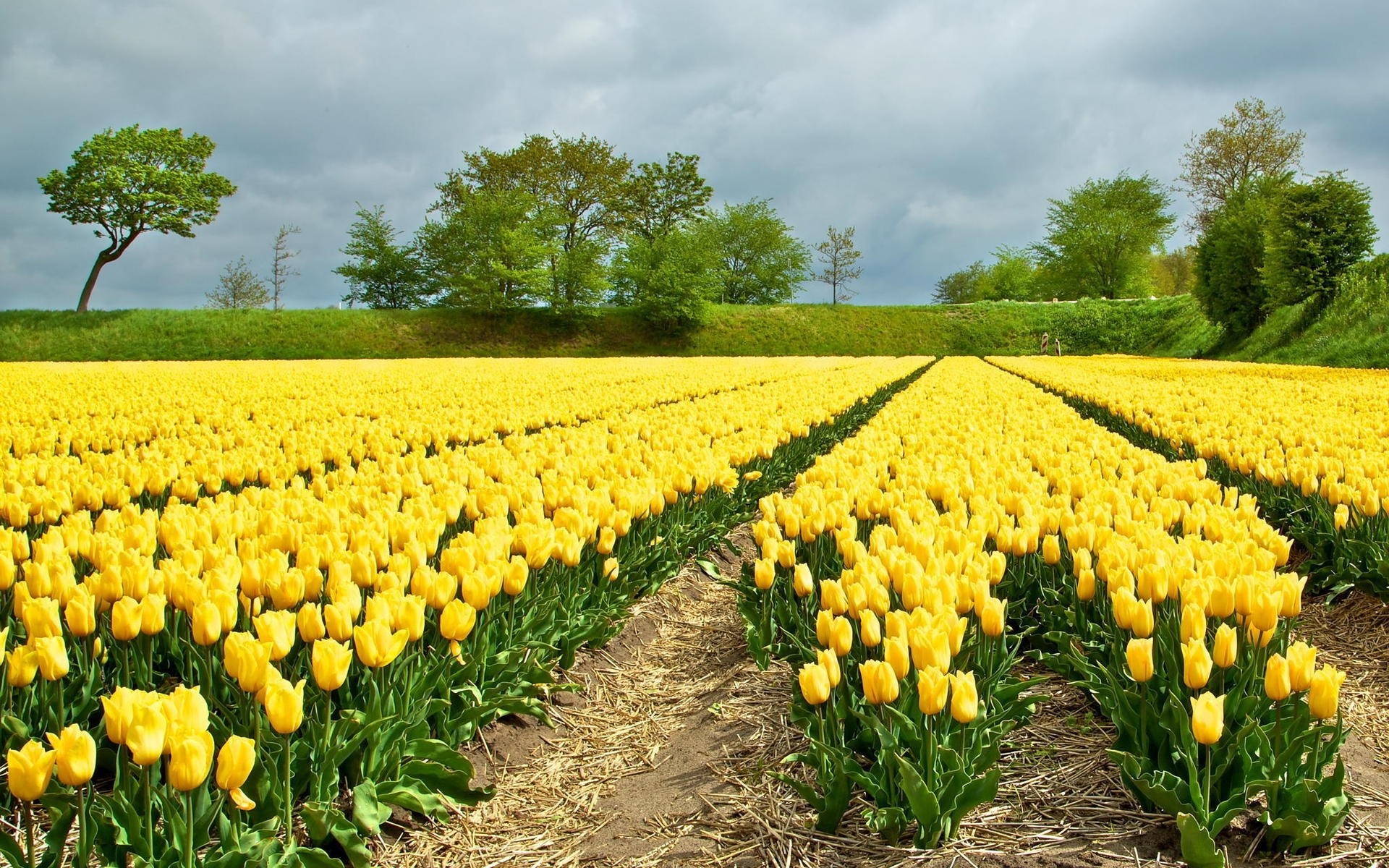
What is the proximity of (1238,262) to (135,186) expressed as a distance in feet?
171

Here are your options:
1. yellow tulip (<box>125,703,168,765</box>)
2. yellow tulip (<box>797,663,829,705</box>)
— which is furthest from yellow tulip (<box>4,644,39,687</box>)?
yellow tulip (<box>797,663,829,705</box>)

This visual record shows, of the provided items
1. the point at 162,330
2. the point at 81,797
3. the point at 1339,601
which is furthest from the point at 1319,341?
the point at 162,330

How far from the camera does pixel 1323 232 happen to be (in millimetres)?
23438

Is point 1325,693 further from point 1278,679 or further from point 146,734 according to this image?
point 146,734

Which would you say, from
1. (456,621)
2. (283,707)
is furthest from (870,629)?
(283,707)

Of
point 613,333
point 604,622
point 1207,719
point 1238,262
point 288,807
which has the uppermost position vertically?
point 1238,262

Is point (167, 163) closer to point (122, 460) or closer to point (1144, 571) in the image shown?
point (122, 460)

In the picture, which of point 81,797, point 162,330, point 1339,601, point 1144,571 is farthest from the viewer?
point 162,330

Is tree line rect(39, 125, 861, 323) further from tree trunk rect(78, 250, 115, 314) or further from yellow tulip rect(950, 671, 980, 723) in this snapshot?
yellow tulip rect(950, 671, 980, 723)

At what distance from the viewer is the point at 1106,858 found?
1.84 m

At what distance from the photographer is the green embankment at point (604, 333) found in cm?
3884

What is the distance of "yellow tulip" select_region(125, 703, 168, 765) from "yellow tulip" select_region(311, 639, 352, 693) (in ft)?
1.07

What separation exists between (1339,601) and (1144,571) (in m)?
2.34

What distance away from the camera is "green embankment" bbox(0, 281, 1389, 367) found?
38.7 m
